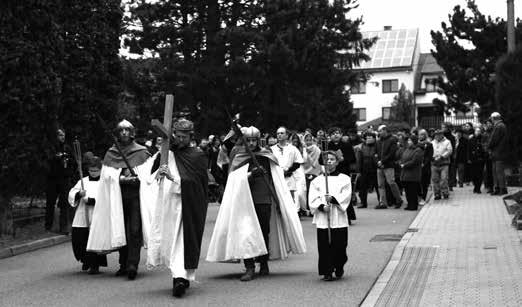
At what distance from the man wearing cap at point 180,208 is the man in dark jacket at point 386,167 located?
38.9ft

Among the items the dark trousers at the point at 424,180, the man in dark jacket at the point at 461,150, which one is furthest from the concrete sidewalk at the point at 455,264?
the man in dark jacket at the point at 461,150

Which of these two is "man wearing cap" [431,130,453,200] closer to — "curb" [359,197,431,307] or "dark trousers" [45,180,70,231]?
"curb" [359,197,431,307]

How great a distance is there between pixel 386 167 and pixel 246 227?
11.2 m

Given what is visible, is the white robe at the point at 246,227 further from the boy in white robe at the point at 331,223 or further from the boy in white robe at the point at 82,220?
the boy in white robe at the point at 82,220

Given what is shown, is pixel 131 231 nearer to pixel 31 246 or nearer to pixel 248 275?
pixel 248 275

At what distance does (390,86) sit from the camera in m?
89.4

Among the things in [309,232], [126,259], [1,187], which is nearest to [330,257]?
[126,259]

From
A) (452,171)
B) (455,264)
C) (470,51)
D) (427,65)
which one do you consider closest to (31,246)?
(455,264)

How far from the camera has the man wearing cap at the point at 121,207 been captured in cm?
1170

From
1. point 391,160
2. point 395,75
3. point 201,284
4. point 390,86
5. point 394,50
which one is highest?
point 394,50

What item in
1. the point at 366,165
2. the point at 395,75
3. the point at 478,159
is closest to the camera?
the point at 366,165

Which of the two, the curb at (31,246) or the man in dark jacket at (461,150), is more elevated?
the man in dark jacket at (461,150)

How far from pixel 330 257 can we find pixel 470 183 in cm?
2043

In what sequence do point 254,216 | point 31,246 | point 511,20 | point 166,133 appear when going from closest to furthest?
point 166,133 → point 254,216 → point 31,246 → point 511,20
